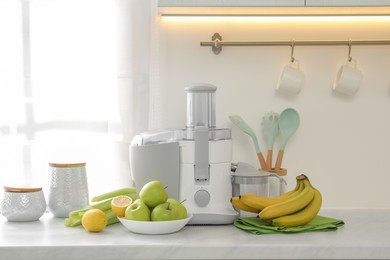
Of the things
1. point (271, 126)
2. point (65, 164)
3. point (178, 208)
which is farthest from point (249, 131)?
point (65, 164)

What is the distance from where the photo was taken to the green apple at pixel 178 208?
6.98ft

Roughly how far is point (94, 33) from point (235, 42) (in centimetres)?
54

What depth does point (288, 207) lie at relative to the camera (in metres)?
2.16

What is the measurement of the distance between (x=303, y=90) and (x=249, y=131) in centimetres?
29

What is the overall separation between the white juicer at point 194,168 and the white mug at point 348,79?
0.63 metres

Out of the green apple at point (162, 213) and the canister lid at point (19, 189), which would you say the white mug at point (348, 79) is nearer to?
the green apple at point (162, 213)

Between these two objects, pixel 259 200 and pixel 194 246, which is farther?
pixel 259 200

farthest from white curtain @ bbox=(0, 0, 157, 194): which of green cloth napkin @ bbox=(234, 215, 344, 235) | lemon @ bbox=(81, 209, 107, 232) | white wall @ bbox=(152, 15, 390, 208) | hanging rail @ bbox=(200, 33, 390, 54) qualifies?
green cloth napkin @ bbox=(234, 215, 344, 235)

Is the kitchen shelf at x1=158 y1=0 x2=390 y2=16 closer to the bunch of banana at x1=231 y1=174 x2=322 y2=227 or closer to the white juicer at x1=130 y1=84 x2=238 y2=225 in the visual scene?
the white juicer at x1=130 y1=84 x2=238 y2=225

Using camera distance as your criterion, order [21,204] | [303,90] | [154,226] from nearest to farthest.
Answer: [154,226] < [21,204] < [303,90]

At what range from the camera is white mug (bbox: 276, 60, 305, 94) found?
263 centimetres

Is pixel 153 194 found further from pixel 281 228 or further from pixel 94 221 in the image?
pixel 281 228

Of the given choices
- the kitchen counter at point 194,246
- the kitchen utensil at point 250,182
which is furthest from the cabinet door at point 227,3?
the kitchen counter at point 194,246

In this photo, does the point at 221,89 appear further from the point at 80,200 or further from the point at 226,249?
the point at 226,249
